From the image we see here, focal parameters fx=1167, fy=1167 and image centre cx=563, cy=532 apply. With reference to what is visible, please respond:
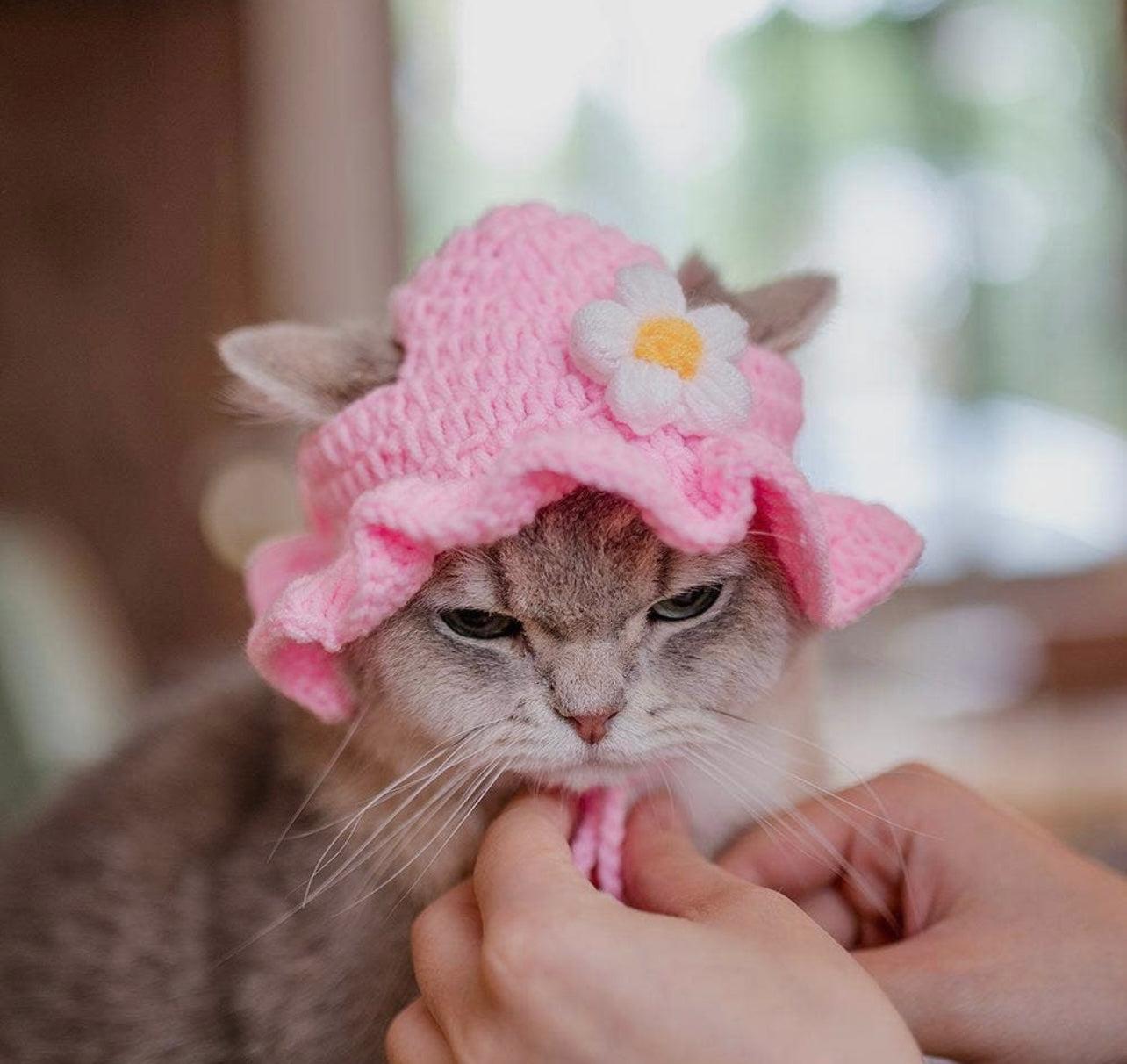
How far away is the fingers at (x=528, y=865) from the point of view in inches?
25.8

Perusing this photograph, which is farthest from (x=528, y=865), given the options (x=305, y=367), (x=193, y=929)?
(x=193, y=929)

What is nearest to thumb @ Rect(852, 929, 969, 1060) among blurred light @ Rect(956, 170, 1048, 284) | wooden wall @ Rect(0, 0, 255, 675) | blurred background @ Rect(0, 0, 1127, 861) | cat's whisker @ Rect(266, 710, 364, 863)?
cat's whisker @ Rect(266, 710, 364, 863)

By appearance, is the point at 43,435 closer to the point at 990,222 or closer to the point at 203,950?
the point at 203,950

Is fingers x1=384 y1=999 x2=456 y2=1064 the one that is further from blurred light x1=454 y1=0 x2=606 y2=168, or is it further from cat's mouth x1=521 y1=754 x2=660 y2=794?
blurred light x1=454 y1=0 x2=606 y2=168

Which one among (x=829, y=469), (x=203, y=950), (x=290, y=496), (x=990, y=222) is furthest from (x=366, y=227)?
(x=203, y=950)

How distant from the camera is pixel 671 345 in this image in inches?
30.2

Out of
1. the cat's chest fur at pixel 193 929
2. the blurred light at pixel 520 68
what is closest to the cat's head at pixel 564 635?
the cat's chest fur at pixel 193 929

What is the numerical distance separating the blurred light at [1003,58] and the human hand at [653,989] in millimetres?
3325

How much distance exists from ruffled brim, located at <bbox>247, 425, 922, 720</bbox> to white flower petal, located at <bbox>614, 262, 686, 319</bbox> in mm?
94

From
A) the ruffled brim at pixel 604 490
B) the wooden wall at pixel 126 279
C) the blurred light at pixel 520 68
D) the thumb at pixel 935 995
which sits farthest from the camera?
the blurred light at pixel 520 68

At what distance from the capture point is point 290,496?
281cm

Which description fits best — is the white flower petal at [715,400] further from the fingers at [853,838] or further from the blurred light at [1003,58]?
the blurred light at [1003,58]

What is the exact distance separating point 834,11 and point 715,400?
3.05 m

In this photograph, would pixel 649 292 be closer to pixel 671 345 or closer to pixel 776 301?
pixel 671 345
